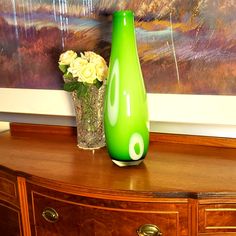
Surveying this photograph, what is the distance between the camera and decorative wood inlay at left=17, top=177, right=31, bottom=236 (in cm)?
104

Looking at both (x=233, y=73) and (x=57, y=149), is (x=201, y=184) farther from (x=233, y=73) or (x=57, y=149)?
(x=57, y=149)

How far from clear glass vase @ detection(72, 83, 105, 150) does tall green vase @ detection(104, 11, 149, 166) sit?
169mm

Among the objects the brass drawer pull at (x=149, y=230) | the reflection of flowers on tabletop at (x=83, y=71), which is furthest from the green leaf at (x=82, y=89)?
the brass drawer pull at (x=149, y=230)

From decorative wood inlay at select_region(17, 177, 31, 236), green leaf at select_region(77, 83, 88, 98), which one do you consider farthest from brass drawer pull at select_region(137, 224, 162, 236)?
green leaf at select_region(77, 83, 88, 98)

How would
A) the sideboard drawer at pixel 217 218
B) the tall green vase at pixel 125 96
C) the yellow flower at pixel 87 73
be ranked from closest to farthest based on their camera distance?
the sideboard drawer at pixel 217 218
the tall green vase at pixel 125 96
the yellow flower at pixel 87 73

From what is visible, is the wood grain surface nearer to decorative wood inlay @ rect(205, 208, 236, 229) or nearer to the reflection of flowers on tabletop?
decorative wood inlay @ rect(205, 208, 236, 229)

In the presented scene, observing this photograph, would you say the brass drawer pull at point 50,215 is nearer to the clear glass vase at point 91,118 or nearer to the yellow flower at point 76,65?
the clear glass vase at point 91,118

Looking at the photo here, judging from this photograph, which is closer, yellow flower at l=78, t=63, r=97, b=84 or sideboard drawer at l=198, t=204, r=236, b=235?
sideboard drawer at l=198, t=204, r=236, b=235

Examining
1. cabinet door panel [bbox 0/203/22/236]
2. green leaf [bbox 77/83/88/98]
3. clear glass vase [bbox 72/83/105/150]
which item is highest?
green leaf [bbox 77/83/88/98]

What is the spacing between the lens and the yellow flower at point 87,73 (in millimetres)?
1101

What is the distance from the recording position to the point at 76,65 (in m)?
1.11

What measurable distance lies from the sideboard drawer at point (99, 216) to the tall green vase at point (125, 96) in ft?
0.52

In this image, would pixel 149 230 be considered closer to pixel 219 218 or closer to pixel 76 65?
pixel 219 218

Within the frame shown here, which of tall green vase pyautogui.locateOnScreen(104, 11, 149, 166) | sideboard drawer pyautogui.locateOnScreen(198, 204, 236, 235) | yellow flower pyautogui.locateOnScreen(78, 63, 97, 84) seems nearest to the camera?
sideboard drawer pyautogui.locateOnScreen(198, 204, 236, 235)
